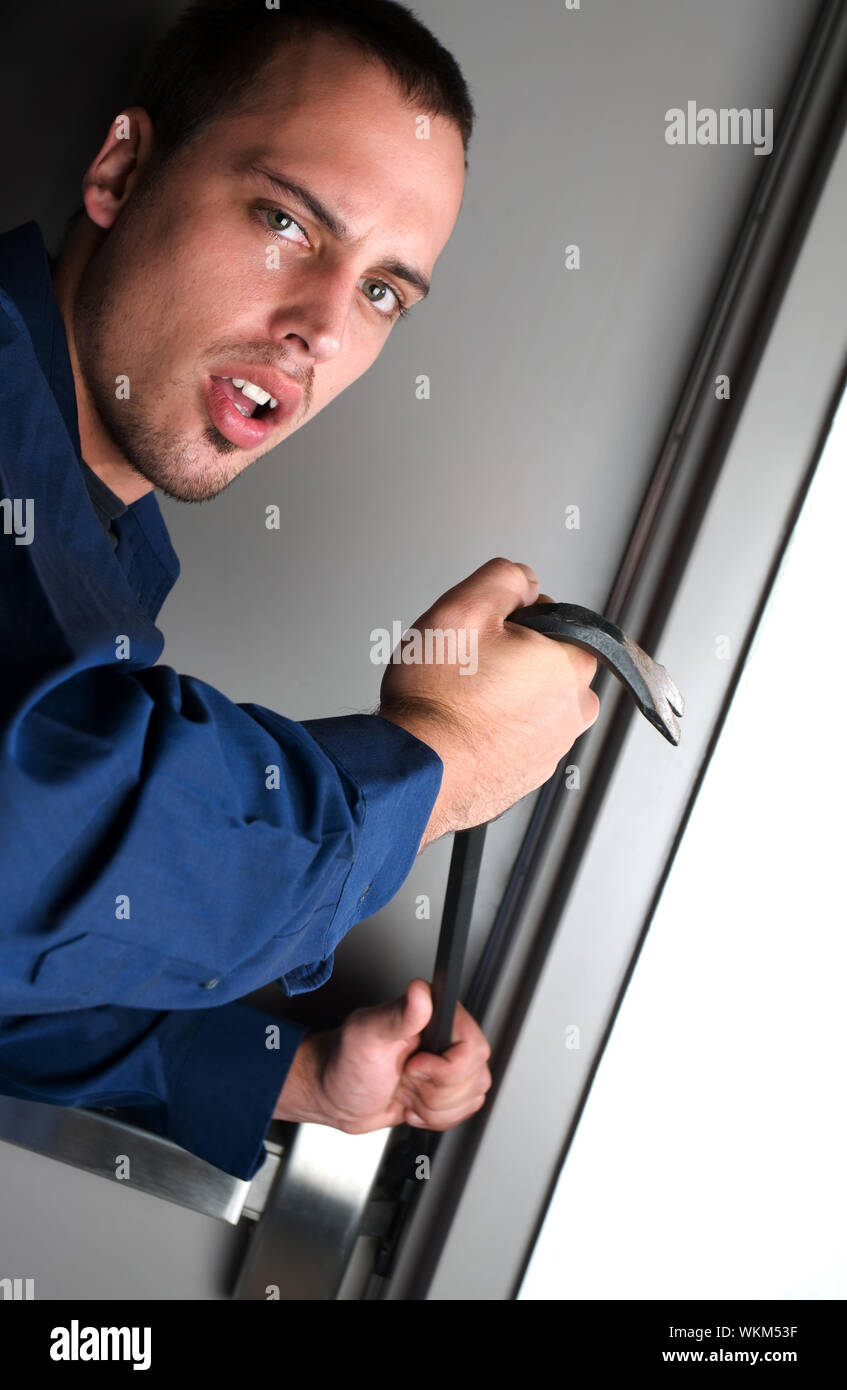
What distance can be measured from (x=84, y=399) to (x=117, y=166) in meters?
0.19

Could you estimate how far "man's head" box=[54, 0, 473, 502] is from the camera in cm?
72

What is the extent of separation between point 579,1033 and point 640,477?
1.77ft

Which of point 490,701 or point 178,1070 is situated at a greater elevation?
point 490,701

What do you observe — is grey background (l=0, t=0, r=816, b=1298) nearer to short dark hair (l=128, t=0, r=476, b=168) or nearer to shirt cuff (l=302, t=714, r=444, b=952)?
short dark hair (l=128, t=0, r=476, b=168)

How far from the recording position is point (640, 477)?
940 millimetres

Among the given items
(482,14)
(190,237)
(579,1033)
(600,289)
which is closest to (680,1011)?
(579,1033)

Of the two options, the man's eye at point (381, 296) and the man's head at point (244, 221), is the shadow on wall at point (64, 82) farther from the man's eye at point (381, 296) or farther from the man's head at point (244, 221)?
the man's eye at point (381, 296)

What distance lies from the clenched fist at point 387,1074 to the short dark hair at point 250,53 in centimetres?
74

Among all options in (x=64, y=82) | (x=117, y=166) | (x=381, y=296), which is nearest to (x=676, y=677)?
(x=381, y=296)

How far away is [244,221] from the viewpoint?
2.37 feet

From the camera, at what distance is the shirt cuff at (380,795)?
49 centimetres

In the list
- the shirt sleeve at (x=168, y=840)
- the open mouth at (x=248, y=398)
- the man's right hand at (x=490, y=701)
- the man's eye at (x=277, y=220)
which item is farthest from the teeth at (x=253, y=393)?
the shirt sleeve at (x=168, y=840)
